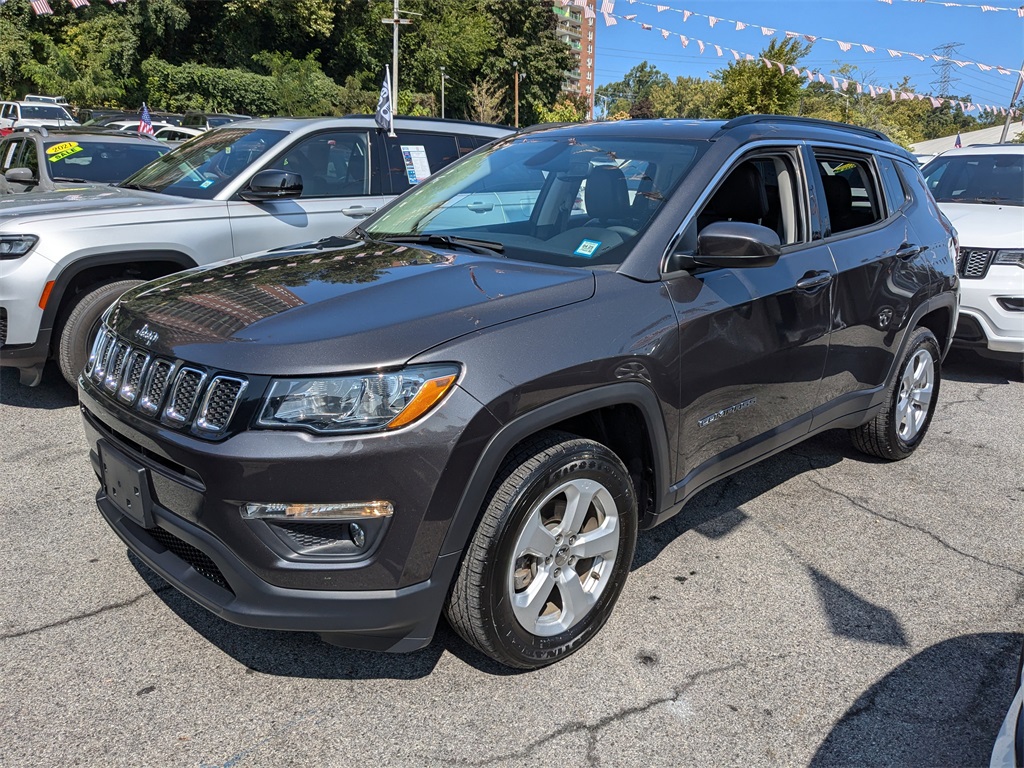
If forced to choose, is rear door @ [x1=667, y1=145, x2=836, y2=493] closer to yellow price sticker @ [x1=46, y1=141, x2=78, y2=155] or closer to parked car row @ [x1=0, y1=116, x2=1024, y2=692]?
parked car row @ [x1=0, y1=116, x2=1024, y2=692]

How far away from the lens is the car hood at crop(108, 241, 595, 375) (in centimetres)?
230

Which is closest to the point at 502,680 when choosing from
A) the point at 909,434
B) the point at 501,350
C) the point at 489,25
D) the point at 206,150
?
the point at 501,350

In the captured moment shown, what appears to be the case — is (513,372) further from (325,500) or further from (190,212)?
(190,212)

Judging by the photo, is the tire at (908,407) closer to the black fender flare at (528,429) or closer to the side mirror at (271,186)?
Result: the black fender flare at (528,429)

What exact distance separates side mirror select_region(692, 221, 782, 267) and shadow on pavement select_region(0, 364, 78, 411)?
4.12 metres

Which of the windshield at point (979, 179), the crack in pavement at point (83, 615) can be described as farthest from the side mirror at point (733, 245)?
the windshield at point (979, 179)

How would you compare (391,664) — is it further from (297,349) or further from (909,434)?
(909,434)

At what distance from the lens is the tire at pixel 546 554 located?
96.6 inches

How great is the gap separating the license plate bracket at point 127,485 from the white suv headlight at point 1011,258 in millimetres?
6416

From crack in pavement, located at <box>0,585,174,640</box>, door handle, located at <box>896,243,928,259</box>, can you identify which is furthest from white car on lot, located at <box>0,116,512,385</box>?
door handle, located at <box>896,243,928,259</box>

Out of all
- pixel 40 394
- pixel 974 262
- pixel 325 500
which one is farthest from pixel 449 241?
pixel 974 262

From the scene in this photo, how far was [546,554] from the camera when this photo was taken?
264 centimetres

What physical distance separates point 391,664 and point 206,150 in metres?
4.63

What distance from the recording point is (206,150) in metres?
6.12
